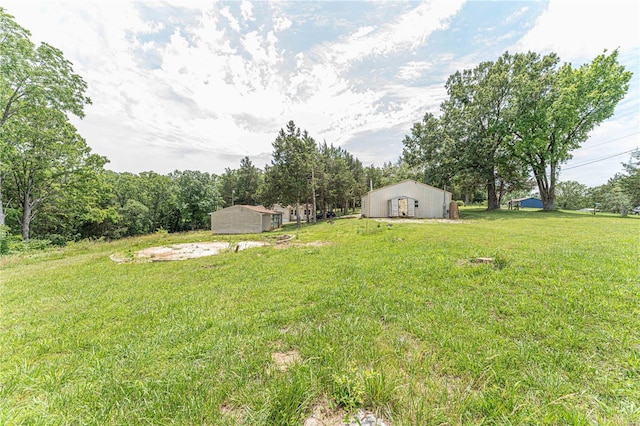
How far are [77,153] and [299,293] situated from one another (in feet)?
78.7

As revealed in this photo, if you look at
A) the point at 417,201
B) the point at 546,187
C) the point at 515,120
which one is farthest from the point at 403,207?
the point at 546,187

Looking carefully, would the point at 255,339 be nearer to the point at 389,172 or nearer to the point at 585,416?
the point at 585,416

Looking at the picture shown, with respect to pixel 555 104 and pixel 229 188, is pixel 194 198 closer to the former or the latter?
pixel 229 188

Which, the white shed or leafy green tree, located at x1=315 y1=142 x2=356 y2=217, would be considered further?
leafy green tree, located at x1=315 y1=142 x2=356 y2=217

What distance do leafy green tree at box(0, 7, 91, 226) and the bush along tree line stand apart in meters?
0.05

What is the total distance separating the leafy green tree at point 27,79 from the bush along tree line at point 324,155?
52mm

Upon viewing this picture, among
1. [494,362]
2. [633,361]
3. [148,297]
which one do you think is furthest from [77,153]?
[633,361]

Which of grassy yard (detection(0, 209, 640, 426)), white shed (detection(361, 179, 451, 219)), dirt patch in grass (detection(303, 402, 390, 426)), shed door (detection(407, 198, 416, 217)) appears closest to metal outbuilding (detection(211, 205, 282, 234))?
white shed (detection(361, 179, 451, 219))

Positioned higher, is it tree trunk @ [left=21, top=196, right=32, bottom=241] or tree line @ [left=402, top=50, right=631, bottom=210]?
tree line @ [left=402, top=50, right=631, bottom=210]

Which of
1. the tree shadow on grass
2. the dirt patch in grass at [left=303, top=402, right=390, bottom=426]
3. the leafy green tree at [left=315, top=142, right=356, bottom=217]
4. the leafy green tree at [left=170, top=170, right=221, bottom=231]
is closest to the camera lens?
the dirt patch in grass at [left=303, top=402, right=390, bottom=426]

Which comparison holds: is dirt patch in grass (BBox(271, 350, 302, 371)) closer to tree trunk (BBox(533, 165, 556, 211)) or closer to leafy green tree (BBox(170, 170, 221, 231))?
tree trunk (BBox(533, 165, 556, 211))

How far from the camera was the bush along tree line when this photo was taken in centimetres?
1348

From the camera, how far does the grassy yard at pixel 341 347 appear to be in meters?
1.70

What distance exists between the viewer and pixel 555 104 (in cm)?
1808
